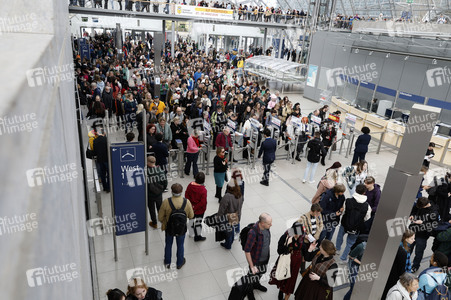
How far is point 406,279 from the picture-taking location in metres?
4.30

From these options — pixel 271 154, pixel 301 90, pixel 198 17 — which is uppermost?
pixel 198 17

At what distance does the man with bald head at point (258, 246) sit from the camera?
500 cm

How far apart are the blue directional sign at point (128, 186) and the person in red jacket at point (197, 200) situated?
930 mm

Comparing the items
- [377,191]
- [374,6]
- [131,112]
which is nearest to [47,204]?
[377,191]

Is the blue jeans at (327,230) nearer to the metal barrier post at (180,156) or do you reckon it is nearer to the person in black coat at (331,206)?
the person in black coat at (331,206)

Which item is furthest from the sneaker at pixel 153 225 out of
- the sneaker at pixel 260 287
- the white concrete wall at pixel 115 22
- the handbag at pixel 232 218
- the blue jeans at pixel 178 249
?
the white concrete wall at pixel 115 22

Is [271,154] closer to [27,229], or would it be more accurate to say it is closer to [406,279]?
[406,279]

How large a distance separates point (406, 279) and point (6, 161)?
5088 millimetres

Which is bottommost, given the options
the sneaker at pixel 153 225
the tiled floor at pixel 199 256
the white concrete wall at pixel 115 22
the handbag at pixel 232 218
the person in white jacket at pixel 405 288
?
the tiled floor at pixel 199 256

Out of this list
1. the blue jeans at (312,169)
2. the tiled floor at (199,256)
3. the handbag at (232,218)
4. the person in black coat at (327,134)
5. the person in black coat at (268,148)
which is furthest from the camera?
the person in black coat at (327,134)

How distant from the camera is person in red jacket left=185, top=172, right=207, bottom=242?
632 centimetres

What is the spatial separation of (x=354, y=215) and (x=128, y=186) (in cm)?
416

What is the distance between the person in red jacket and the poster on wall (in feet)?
55.4

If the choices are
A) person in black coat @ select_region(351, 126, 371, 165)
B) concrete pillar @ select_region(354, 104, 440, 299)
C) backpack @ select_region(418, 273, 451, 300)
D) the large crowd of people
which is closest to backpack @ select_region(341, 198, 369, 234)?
the large crowd of people
